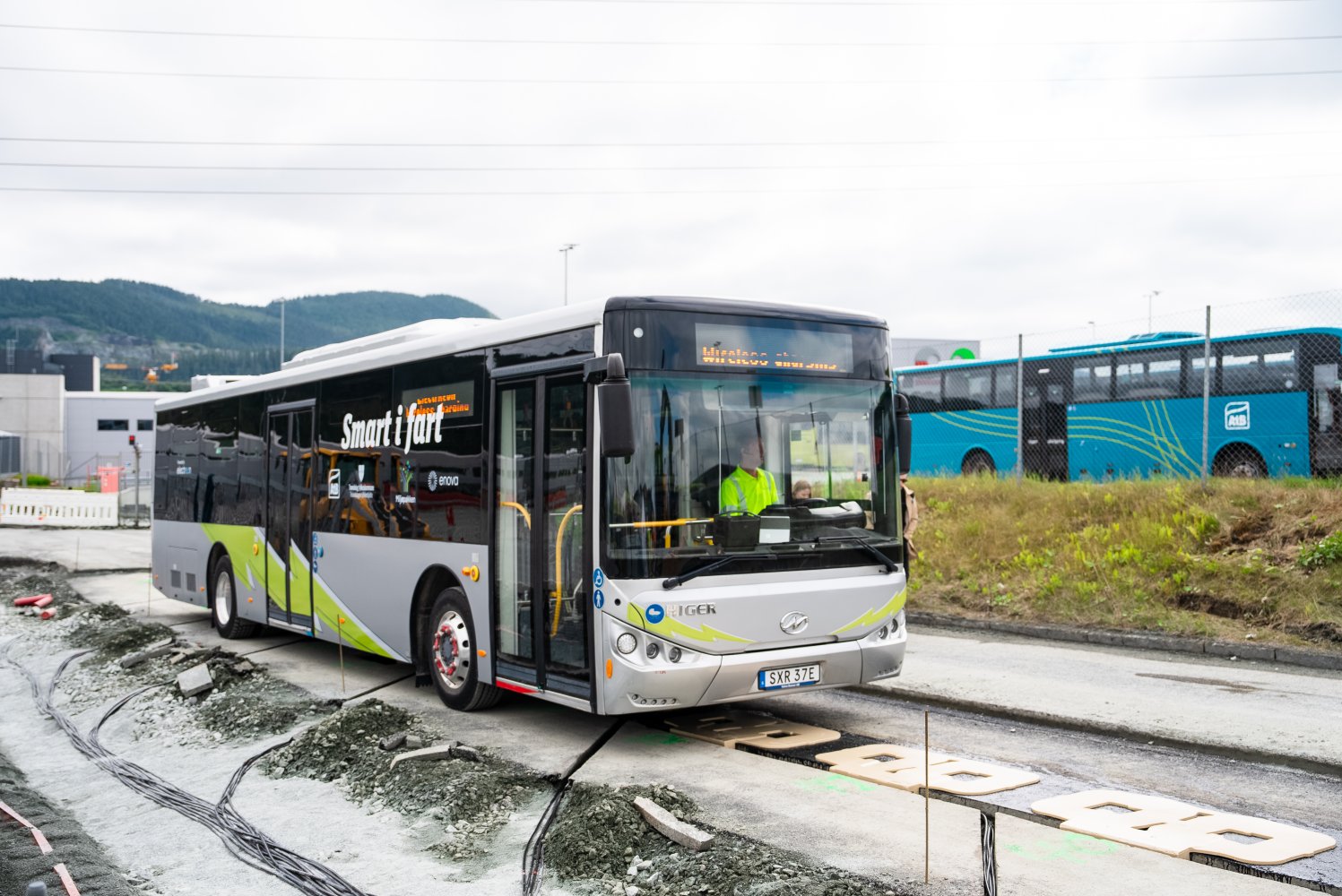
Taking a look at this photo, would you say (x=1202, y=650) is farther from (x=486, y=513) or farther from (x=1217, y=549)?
(x=486, y=513)

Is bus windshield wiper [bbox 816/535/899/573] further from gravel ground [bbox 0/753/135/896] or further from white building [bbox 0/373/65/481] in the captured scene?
white building [bbox 0/373/65/481]

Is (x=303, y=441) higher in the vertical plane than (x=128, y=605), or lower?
higher

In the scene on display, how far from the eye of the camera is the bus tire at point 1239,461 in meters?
18.7

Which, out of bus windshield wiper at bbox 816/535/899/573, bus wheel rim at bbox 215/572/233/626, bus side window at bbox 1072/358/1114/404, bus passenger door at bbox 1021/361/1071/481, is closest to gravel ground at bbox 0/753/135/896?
bus windshield wiper at bbox 816/535/899/573

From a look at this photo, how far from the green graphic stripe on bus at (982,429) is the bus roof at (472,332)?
56.1 ft

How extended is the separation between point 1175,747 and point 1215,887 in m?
3.05

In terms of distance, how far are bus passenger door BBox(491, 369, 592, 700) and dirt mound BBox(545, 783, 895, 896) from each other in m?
1.70

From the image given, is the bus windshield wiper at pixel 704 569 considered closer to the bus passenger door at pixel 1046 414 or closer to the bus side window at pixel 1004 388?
the bus passenger door at pixel 1046 414

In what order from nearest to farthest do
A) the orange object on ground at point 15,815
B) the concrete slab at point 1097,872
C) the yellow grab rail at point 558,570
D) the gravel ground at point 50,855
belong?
the concrete slab at point 1097,872, the gravel ground at point 50,855, the orange object on ground at point 15,815, the yellow grab rail at point 558,570

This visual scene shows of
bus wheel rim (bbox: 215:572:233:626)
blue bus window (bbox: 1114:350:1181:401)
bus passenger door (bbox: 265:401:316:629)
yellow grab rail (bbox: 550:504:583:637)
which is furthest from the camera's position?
blue bus window (bbox: 1114:350:1181:401)

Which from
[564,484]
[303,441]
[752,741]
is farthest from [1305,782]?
[303,441]

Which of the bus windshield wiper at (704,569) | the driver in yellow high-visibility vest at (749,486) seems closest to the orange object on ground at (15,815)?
the bus windshield wiper at (704,569)

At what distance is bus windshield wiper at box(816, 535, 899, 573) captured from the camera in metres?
8.28

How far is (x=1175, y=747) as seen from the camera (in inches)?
314
